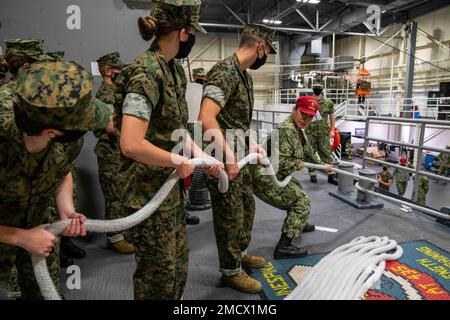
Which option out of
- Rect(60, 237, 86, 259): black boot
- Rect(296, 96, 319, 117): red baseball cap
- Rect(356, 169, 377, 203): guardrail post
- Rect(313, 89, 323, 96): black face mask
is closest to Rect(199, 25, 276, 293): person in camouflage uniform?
Rect(296, 96, 319, 117): red baseball cap

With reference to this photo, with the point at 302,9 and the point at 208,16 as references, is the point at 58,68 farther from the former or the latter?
the point at 208,16

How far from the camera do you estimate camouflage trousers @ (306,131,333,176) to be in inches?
194

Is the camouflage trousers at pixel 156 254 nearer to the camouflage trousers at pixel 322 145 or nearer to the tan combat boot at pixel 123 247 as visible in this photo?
the tan combat boot at pixel 123 247

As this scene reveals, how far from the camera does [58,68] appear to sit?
931 mm

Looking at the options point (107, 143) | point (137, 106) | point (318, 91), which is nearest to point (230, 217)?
point (137, 106)

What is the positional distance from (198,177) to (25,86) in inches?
121

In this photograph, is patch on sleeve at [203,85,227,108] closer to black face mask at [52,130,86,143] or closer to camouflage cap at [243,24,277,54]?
camouflage cap at [243,24,277,54]

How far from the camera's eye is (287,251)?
2637 mm

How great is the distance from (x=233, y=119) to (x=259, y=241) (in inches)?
57.1

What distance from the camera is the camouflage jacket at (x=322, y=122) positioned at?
194 inches

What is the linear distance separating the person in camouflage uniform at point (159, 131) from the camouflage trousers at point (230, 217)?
54 cm

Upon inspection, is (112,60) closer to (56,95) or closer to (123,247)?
(123,247)

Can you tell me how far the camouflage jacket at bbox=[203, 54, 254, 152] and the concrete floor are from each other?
1.08 meters

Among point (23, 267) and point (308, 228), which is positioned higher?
point (23, 267)
